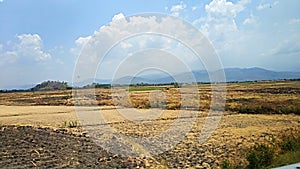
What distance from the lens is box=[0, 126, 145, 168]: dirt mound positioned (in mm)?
7133

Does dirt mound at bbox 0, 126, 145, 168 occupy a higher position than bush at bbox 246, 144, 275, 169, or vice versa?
bush at bbox 246, 144, 275, 169

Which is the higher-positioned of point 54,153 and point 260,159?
point 260,159

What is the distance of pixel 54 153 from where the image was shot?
8.09 m

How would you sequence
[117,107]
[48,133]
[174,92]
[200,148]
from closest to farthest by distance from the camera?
[200,148] → [48,133] → [117,107] → [174,92]

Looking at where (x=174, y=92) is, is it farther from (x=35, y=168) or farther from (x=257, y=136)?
(x=35, y=168)

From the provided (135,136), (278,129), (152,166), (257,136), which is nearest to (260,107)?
(278,129)

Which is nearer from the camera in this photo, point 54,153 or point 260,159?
point 260,159

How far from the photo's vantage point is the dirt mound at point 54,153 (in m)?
7.13

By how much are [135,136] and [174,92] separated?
71.9 ft

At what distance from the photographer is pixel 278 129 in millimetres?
11641

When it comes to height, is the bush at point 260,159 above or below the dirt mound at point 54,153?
above

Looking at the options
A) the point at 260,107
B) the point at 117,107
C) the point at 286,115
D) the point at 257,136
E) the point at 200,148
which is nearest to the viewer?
the point at 200,148

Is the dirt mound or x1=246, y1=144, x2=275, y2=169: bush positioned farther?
the dirt mound

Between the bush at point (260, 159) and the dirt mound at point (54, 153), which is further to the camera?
the dirt mound at point (54, 153)
